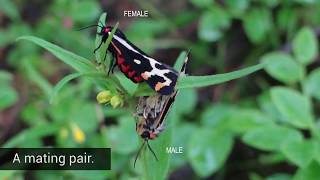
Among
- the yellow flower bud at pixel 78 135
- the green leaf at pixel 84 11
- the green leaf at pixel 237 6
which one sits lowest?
the yellow flower bud at pixel 78 135

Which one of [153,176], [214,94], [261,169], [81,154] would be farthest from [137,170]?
[214,94]

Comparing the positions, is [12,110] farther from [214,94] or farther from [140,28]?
[214,94]

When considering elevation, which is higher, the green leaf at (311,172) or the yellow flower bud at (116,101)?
the yellow flower bud at (116,101)

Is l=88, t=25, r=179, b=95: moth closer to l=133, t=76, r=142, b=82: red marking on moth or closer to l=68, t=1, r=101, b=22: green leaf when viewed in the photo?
l=133, t=76, r=142, b=82: red marking on moth

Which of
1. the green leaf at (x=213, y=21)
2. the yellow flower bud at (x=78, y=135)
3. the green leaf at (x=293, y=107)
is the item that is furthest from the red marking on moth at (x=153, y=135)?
the green leaf at (x=213, y=21)

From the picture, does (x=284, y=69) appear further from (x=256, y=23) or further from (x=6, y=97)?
(x=6, y=97)

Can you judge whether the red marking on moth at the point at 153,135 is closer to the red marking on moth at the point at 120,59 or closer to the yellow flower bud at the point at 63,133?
the red marking on moth at the point at 120,59
